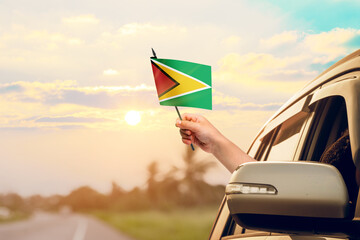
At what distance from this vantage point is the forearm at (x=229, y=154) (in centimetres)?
286

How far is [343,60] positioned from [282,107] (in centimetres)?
71

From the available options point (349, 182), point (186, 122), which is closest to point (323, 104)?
point (349, 182)

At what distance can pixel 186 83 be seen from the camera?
3.21 m

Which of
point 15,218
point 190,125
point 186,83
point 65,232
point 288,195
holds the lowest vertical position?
point 288,195

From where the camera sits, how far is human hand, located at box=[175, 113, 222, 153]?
119 inches

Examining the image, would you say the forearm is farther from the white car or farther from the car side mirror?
the car side mirror

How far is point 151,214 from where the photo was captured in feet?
306

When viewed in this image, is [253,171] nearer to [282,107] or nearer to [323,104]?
[323,104]

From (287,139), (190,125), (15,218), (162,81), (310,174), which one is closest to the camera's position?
(310,174)

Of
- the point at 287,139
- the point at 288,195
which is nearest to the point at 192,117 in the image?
the point at 287,139

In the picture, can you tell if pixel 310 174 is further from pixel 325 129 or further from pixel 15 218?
pixel 15 218

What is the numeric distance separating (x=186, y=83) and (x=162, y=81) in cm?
15

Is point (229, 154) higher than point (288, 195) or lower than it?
higher

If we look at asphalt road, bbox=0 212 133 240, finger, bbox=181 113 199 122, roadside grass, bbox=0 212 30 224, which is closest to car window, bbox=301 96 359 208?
finger, bbox=181 113 199 122
